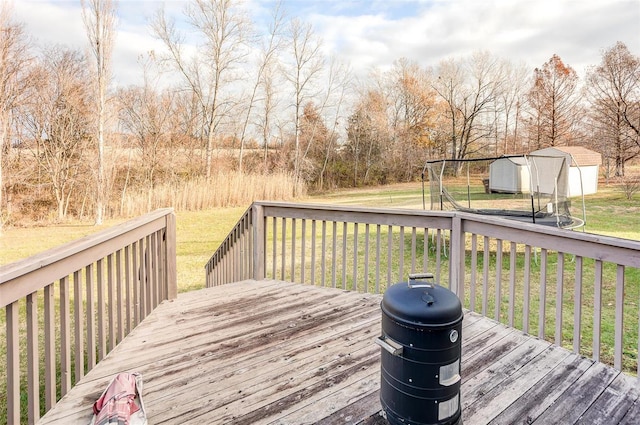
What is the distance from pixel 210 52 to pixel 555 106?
17945 mm

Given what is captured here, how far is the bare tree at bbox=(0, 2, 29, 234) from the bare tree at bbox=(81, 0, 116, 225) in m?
1.67

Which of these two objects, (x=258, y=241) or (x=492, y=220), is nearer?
(x=492, y=220)

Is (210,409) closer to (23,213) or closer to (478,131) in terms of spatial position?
(23,213)

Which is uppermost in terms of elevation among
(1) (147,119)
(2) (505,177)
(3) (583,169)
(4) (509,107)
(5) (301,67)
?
(5) (301,67)

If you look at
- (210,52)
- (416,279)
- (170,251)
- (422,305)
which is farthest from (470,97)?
(422,305)

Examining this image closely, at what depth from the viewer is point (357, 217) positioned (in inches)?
131

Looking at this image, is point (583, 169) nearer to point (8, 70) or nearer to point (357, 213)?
point (357, 213)

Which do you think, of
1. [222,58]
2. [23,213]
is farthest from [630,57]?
[23,213]

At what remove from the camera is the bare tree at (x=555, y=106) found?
20.2m

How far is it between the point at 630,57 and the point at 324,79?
14702 mm

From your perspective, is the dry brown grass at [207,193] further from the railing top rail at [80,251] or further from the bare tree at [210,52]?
the railing top rail at [80,251]

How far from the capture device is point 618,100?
57.9 ft

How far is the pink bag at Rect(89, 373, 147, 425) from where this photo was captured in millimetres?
1548

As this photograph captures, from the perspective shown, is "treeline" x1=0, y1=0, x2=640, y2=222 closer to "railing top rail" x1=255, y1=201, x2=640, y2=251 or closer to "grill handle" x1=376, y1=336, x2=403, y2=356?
"railing top rail" x1=255, y1=201, x2=640, y2=251
